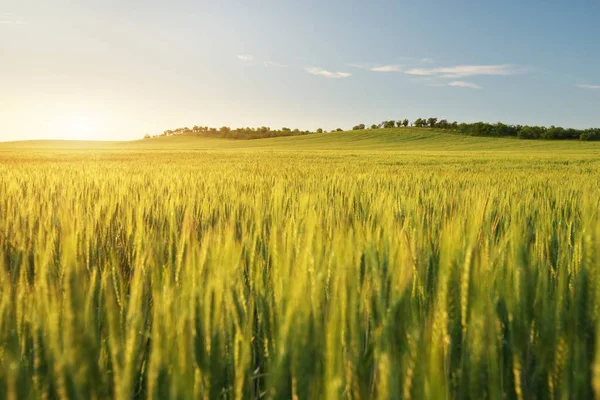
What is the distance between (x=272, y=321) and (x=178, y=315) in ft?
0.48

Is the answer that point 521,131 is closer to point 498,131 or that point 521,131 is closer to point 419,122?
point 498,131

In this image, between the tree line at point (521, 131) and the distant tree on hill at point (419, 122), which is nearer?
the tree line at point (521, 131)

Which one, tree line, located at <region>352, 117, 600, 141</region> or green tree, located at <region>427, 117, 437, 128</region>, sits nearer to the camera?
tree line, located at <region>352, 117, 600, 141</region>

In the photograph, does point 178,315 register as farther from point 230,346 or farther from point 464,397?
point 464,397

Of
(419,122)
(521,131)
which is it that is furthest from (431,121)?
(521,131)

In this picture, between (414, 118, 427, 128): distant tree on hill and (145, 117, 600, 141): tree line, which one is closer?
(145, 117, 600, 141): tree line

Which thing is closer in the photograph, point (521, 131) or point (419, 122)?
point (521, 131)

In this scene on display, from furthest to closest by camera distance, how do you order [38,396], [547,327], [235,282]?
[235,282]
[547,327]
[38,396]

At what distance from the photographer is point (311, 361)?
546 millimetres

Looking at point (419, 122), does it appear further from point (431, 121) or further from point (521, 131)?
point (521, 131)

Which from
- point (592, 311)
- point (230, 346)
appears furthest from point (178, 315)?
point (592, 311)

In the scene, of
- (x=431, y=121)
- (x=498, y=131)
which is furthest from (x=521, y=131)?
(x=431, y=121)

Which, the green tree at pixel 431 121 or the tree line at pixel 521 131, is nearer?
the tree line at pixel 521 131

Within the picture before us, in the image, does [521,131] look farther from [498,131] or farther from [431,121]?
[431,121]
